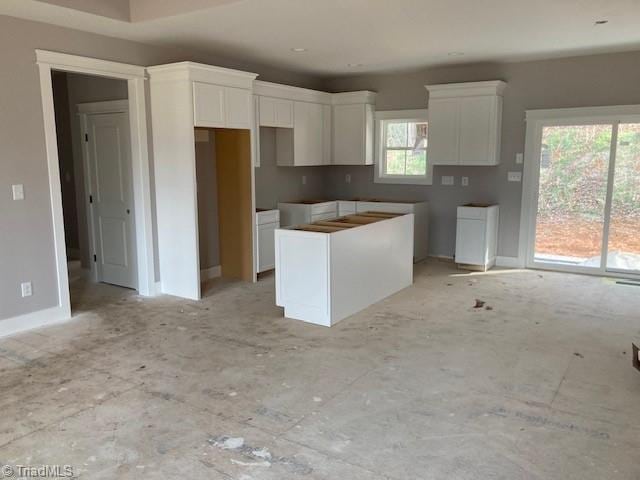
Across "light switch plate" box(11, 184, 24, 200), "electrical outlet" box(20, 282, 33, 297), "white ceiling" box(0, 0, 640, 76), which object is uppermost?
"white ceiling" box(0, 0, 640, 76)

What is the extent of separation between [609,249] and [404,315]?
3288mm

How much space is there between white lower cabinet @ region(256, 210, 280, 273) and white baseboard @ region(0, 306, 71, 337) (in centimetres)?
229

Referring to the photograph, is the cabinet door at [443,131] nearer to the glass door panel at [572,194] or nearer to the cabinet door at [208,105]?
the glass door panel at [572,194]

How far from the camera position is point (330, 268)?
4.52 metres

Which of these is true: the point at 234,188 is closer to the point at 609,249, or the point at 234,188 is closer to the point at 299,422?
the point at 299,422

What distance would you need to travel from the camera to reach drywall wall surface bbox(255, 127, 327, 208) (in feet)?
23.1

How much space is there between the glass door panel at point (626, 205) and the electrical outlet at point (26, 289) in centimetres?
659

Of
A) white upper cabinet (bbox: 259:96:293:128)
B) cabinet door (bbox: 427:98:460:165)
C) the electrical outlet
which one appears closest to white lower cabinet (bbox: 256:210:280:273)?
white upper cabinet (bbox: 259:96:293:128)

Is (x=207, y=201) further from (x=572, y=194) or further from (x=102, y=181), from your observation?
(x=572, y=194)

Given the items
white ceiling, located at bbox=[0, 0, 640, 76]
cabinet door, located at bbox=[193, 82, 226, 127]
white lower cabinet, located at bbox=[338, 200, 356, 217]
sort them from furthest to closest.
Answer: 1. white lower cabinet, located at bbox=[338, 200, 356, 217]
2. cabinet door, located at bbox=[193, 82, 226, 127]
3. white ceiling, located at bbox=[0, 0, 640, 76]

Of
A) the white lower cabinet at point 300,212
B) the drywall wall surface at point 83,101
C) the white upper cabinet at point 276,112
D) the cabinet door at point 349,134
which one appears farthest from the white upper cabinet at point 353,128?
the drywall wall surface at point 83,101

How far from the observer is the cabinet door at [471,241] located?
6.66m

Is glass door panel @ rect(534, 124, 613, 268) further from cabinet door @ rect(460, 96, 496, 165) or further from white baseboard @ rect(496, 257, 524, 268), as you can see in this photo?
cabinet door @ rect(460, 96, 496, 165)

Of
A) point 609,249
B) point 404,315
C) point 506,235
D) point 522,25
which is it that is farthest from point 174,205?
point 609,249
